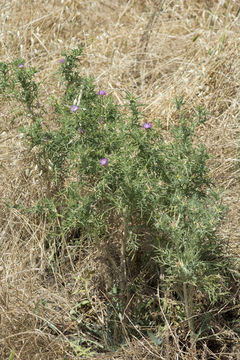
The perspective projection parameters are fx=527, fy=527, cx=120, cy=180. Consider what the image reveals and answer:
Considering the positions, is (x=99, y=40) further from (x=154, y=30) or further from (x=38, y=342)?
(x=38, y=342)

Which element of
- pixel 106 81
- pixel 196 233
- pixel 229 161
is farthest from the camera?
pixel 106 81

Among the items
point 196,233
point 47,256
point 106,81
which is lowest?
point 47,256

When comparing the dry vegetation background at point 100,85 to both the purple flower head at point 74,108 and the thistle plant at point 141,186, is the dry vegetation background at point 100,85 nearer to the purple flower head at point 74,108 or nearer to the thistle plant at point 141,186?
the thistle plant at point 141,186

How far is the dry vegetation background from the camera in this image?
2.70 metres

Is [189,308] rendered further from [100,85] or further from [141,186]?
[100,85]

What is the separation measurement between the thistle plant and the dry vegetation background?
357 mm

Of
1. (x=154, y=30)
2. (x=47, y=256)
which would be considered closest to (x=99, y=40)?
(x=154, y=30)

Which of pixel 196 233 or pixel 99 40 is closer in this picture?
pixel 196 233

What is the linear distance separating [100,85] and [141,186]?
70.3 inches

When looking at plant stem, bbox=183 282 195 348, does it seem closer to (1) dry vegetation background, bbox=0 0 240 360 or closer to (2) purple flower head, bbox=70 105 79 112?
(1) dry vegetation background, bbox=0 0 240 360

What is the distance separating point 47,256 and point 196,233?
1.09 meters

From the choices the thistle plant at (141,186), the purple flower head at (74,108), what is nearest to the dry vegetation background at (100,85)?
the thistle plant at (141,186)

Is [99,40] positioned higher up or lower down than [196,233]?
lower down

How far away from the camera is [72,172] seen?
123 inches
